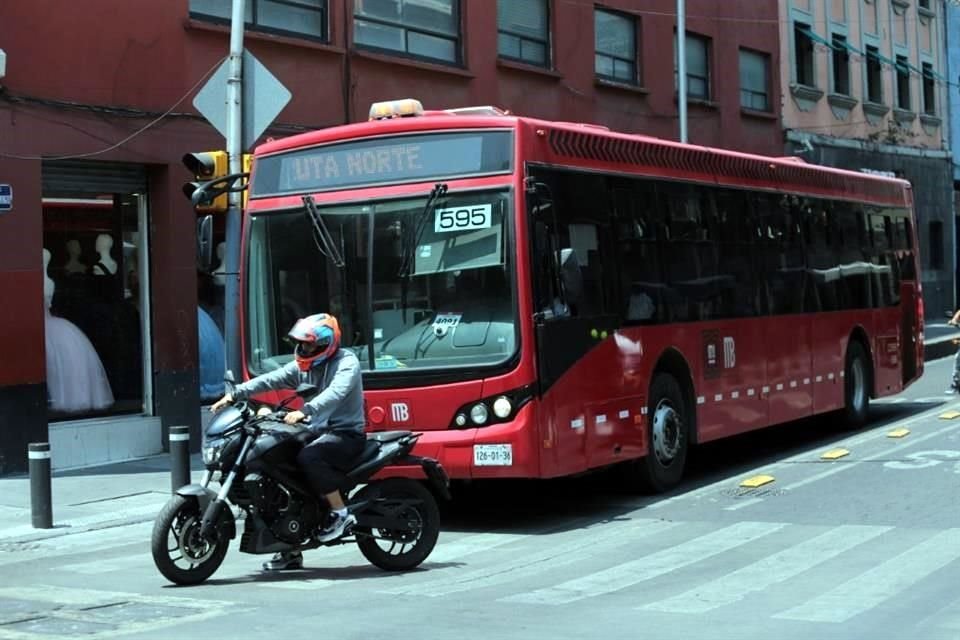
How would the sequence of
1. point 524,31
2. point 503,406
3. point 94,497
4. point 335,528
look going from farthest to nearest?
point 524,31 < point 94,497 < point 503,406 < point 335,528

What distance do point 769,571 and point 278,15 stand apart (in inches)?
437

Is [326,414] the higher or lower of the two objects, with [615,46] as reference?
lower

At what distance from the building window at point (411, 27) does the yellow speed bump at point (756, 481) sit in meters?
8.71

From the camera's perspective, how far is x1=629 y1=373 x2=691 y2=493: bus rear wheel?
11.8 m

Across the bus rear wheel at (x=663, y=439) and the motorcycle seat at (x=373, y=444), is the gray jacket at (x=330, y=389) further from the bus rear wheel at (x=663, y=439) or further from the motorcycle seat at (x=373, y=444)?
the bus rear wheel at (x=663, y=439)

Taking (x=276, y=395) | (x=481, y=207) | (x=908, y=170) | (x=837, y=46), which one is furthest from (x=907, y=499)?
(x=908, y=170)

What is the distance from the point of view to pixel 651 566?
8797 mm

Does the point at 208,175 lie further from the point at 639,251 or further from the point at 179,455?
the point at 639,251

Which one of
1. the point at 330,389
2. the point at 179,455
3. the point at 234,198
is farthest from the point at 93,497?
the point at 330,389

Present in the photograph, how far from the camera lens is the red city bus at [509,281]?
10047mm

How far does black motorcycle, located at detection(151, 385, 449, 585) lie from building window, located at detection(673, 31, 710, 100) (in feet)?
60.7

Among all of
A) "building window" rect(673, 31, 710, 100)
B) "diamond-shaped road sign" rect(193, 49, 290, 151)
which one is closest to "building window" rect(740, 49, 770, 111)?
"building window" rect(673, 31, 710, 100)

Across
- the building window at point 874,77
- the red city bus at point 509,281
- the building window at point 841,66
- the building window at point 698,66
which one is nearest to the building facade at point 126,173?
the red city bus at point 509,281

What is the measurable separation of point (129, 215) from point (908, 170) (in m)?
25.9
